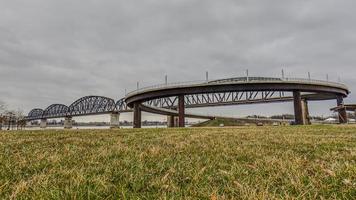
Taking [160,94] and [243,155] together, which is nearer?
[243,155]

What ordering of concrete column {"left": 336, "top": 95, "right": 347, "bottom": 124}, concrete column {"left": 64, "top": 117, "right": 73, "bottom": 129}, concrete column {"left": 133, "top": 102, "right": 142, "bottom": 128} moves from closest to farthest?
concrete column {"left": 336, "top": 95, "right": 347, "bottom": 124}, concrete column {"left": 133, "top": 102, "right": 142, "bottom": 128}, concrete column {"left": 64, "top": 117, "right": 73, "bottom": 129}

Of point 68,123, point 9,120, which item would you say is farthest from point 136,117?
point 68,123

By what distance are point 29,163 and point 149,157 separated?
221 cm

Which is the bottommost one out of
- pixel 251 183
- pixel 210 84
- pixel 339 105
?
pixel 251 183

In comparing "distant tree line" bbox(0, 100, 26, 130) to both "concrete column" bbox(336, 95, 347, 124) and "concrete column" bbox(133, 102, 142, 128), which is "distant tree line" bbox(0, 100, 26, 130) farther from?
"concrete column" bbox(336, 95, 347, 124)

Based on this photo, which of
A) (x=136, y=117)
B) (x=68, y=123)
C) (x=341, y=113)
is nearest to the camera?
(x=341, y=113)

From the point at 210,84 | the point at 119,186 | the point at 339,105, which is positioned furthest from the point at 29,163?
the point at 339,105

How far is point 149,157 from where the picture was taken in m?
5.29

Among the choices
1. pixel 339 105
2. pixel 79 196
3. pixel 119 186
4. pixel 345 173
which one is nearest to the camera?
pixel 79 196

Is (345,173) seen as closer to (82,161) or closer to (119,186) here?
(119,186)

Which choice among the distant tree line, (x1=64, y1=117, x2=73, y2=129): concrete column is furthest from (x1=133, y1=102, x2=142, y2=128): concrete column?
(x1=64, y1=117, x2=73, y2=129): concrete column

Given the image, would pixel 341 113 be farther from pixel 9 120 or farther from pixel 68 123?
Result: pixel 68 123

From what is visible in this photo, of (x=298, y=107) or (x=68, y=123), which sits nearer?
(x=298, y=107)

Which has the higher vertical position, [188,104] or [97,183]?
[188,104]
